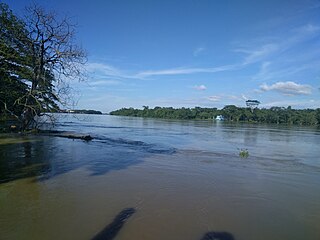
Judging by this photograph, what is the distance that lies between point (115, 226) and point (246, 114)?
117 meters

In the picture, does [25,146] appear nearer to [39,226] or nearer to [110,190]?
[110,190]

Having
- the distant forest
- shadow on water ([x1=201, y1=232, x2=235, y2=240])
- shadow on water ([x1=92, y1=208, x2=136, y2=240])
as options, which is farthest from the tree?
the distant forest

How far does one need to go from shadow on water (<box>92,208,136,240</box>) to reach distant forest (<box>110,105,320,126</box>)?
349 ft

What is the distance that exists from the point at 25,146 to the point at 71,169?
6337mm

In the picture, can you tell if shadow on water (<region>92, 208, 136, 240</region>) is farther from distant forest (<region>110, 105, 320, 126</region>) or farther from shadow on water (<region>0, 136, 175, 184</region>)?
distant forest (<region>110, 105, 320, 126</region>)

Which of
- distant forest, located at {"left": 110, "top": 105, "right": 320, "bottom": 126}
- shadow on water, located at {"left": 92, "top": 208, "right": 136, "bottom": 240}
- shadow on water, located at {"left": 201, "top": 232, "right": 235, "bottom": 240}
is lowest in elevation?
shadow on water, located at {"left": 201, "top": 232, "right": 235, "bottom": 240}

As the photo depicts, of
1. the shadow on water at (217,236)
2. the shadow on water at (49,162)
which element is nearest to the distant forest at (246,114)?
the shadow on water at (49,162)

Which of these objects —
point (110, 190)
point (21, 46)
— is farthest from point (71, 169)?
point (21, 46)

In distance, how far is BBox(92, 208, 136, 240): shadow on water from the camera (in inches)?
190

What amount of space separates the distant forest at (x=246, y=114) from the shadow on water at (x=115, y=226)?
10648cm

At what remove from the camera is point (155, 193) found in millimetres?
7730

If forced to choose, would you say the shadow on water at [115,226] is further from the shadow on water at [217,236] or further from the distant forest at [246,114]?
the distant forest at [246,114]

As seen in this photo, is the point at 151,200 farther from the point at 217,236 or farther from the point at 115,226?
the point at 217,236

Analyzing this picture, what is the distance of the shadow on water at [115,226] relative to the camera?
15.8ft
